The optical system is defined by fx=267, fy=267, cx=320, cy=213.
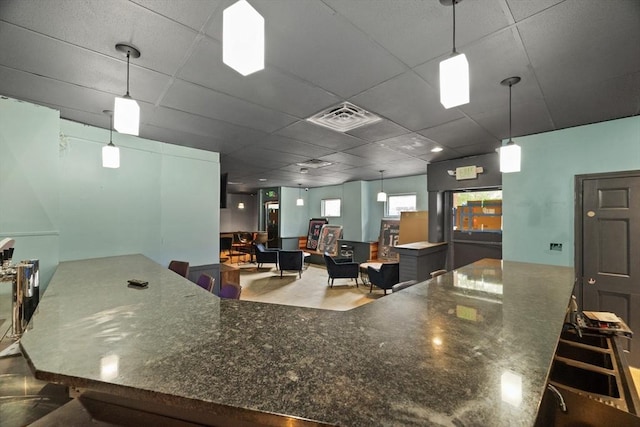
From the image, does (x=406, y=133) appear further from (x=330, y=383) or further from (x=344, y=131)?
(x=330, y=383)

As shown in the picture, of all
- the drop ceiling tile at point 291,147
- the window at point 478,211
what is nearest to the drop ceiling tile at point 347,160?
the drop ceiling tile at point 291,147

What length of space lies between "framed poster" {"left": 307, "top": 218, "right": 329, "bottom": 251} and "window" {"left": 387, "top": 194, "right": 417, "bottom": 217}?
2.42 m

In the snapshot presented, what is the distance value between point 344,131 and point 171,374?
9.90 feet

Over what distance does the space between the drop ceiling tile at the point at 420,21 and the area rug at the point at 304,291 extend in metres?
3.66

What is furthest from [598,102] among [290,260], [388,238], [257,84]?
[290,260]

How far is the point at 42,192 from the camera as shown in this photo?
251 cm

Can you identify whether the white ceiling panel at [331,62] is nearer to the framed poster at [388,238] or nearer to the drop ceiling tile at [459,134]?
the drop ceiling tile at [459,134]

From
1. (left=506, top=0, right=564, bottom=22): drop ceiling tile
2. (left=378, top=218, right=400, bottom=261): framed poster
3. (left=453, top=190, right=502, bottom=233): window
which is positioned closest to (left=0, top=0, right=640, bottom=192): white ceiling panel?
(left=506, top=0, right=564, bottom=22): drop ceiling tile

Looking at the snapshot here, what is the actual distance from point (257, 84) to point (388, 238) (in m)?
5.85

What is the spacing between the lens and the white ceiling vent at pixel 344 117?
8.68 feet

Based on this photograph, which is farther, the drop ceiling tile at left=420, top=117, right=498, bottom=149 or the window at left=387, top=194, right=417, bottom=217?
the window at left=387, top=194, right=417, bottom=217

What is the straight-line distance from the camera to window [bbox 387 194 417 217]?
22.8 ft

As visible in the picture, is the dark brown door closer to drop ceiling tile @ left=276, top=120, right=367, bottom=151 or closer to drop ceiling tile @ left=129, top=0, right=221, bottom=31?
drop ceiling tile @ left=276, top=120, right=367, bottom=151

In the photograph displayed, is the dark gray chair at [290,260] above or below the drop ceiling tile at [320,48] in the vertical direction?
below
